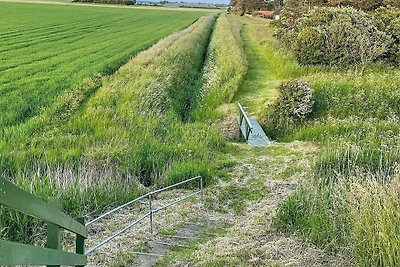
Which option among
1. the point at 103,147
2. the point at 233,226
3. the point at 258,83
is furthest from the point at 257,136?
the point at 258,83

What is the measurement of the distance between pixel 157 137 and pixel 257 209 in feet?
14.0

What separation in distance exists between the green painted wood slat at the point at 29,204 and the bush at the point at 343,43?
19602 millimetres

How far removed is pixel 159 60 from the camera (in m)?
22.5

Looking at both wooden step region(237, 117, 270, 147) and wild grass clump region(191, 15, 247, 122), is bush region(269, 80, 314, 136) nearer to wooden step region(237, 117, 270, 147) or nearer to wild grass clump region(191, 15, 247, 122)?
wooden step region(237, 117, 270, 147)

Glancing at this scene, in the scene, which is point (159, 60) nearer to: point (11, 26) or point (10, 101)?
point (10, 101)

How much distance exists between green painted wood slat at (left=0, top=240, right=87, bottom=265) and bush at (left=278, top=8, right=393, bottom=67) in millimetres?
19636

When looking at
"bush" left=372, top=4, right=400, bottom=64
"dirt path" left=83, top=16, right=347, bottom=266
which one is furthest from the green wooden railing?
"bush" left=372, top=4, right=400, bottom=64

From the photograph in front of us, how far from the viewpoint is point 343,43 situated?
21.8m

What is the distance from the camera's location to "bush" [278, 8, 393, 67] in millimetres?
21453

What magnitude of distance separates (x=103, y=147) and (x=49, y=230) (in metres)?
7.18

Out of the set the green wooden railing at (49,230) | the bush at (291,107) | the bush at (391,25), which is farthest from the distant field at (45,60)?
the bush at (391,25)

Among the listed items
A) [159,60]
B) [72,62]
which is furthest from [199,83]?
[72,62]

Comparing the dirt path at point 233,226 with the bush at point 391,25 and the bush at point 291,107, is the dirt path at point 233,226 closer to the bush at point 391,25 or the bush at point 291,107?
the bush at point 291,107

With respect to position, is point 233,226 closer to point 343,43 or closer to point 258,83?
point 258,83
